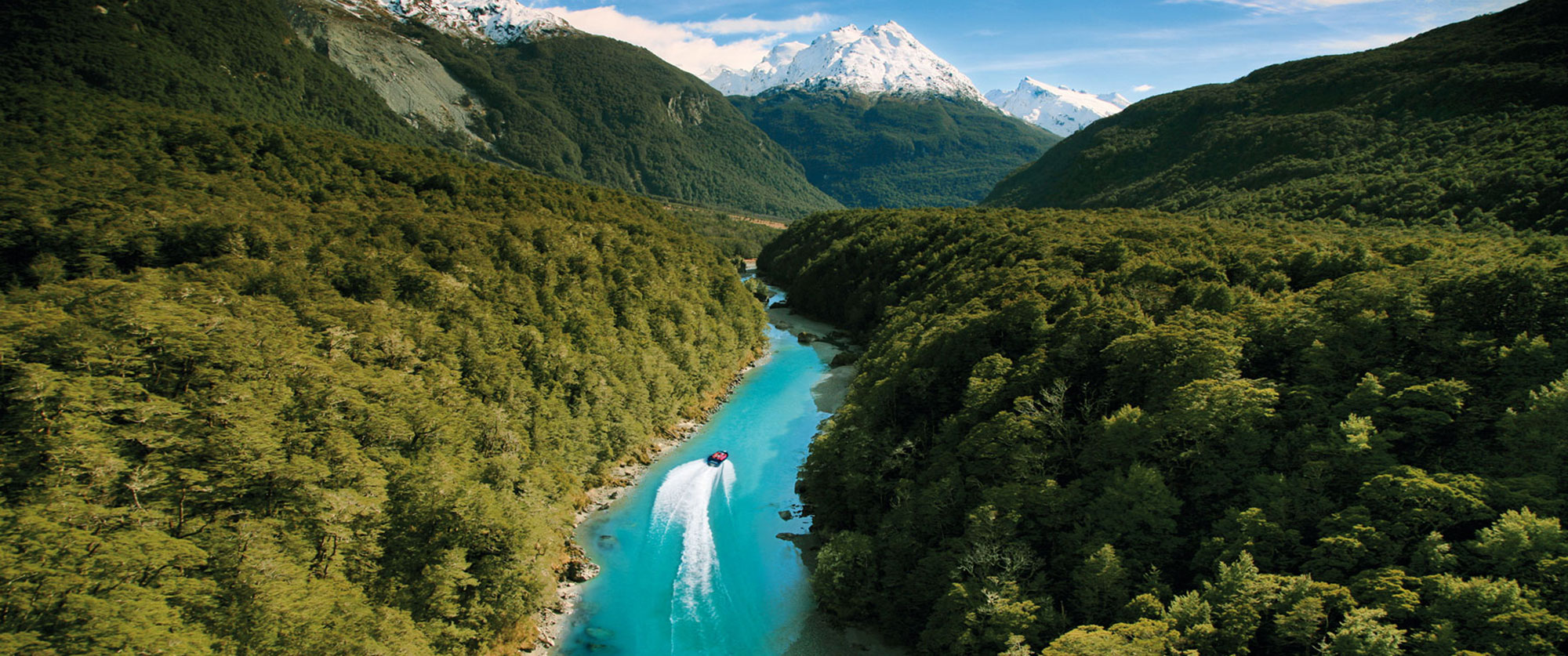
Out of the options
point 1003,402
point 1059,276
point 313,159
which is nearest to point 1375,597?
point 1003,402

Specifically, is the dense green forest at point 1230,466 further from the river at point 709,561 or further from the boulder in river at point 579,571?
the boulder in river at point 579,571

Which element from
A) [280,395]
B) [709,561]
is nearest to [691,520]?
[709,561]

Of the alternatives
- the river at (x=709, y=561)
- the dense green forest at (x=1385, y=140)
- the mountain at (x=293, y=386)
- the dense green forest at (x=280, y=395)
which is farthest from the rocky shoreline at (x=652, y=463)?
the dense green forest at (x=1385, y=140)

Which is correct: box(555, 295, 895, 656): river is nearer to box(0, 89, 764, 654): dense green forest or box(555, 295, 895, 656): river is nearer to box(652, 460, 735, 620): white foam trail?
box(652, 460, 735, 620): white foam trail

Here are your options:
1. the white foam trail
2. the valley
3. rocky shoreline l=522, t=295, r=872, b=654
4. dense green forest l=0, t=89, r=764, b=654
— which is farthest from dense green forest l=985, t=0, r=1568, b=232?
dense green forest l=0, t=89, r=764, b=654

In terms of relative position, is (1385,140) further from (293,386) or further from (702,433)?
(293,386)

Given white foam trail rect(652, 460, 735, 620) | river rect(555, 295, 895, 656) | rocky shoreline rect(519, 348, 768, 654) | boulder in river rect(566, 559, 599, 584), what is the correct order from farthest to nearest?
white foam trail rect(652, 460, 735, 620)
boulder in river rect(566, 559, 599, 584)
river rect(555, 295, 895, 656)
rocky shoreline rect(519, 348, 768, 654)

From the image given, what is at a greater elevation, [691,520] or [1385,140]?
A: [1385,140]
